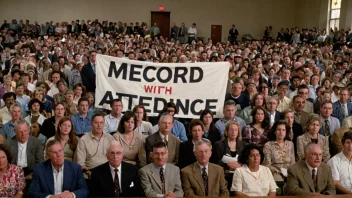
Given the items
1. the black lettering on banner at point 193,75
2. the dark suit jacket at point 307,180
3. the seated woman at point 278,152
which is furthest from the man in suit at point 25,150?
the dark suit jacket at point 307,180

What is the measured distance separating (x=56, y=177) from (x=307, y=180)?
2.68 m

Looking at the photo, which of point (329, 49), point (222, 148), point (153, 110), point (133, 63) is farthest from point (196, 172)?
point (329, 49)

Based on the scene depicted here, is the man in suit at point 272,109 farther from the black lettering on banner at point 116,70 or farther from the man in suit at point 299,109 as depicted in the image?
the black lettering on banner at point 116,70

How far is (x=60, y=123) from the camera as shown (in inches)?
217

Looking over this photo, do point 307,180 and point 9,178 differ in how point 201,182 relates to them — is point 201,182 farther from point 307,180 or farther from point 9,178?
point 9,178

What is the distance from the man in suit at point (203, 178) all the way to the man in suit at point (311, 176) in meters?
0.74

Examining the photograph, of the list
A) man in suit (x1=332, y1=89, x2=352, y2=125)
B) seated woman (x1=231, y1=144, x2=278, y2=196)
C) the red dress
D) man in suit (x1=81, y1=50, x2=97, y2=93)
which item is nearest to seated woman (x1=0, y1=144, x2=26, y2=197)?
the red dress

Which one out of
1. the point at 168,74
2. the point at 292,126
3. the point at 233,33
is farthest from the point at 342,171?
the point at 233,33

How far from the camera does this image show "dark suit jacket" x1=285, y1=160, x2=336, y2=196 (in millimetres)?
4820

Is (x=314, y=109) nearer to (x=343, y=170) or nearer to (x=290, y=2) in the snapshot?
(x=343, y=170)

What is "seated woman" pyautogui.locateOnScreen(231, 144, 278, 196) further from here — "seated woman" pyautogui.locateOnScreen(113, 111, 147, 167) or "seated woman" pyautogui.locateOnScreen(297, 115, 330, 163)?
"seated woman" pyautogui.locateOnScreen(113, 111, 147, 167)

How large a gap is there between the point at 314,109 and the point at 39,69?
6819mm

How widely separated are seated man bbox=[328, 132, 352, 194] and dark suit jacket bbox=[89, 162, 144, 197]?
2.27 m

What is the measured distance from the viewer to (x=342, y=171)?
516cm
